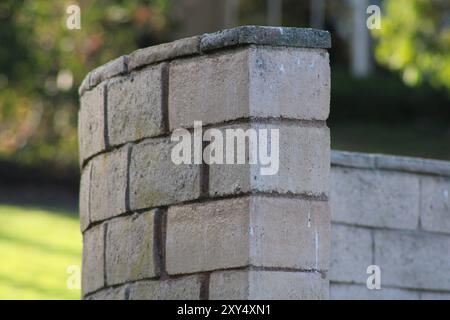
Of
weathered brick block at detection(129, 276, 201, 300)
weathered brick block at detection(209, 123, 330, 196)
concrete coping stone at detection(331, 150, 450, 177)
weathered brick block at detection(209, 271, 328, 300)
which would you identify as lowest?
weathered brick block at detection(209, 271, 328, 300)

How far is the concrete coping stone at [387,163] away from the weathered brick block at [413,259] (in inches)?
14.0

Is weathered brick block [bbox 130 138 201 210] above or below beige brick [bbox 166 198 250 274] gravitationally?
above

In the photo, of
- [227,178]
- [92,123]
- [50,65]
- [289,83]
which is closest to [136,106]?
[92,123]

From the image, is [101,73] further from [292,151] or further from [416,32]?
[416,32]

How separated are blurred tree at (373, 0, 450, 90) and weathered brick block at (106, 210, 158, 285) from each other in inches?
324

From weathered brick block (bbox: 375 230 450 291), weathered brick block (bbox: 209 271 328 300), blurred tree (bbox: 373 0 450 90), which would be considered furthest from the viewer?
blurred tree (bbox: 373 0 450 90)

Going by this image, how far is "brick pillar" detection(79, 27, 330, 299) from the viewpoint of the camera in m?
4.79

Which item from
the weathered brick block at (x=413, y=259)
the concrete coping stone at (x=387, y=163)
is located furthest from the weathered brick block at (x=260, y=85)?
the weathered brick block at (x=413, y=259)

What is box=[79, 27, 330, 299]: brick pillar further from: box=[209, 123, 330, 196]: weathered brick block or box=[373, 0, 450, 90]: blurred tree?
box=[373, 0, 450, 90]: blurred tree

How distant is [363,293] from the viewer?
694cm

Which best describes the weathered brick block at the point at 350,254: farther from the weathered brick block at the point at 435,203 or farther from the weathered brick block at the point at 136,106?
the weathered brick block at the point at 136,106

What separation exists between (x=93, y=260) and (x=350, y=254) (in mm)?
1684

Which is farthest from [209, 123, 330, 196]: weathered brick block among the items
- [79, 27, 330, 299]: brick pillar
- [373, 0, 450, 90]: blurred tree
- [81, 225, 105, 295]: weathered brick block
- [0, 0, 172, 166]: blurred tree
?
[0, 0, 172, 166]: blurred tree
